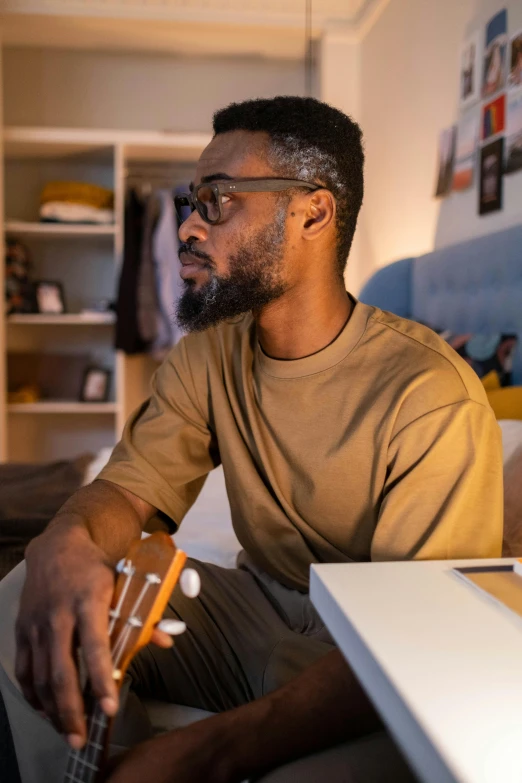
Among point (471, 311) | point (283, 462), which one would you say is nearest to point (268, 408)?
point (283, 462)

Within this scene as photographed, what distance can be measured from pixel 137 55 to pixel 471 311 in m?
2.82

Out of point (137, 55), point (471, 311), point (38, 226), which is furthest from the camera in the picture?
point (137, 55)

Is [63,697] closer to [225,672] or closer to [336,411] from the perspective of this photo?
[225,672]

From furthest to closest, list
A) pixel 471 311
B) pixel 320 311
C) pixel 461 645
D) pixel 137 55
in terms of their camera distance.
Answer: pixel 137 55 < pixel 471 311 < pixel 320 311 < pixel 461 645

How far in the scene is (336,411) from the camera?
95 cm

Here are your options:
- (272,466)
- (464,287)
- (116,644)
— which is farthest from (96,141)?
(116,644)

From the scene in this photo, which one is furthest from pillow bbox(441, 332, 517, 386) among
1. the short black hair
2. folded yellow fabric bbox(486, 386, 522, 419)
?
the short black hair

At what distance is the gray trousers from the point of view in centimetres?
70

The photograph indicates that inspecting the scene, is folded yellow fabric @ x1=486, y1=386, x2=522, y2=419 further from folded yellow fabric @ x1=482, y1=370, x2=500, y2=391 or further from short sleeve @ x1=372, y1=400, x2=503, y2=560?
short sleeve @ x1=372, y1=400, x2=503, y2=560

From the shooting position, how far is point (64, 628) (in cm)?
66

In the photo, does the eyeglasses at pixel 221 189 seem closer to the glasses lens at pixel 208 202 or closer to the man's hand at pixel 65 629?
the glasses lens at pixel 208 202

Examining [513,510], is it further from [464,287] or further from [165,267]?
[165,267]

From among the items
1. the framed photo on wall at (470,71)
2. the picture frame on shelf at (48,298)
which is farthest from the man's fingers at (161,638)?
the picture frame on shelf at (48,298)

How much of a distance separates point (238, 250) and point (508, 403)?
72cm
